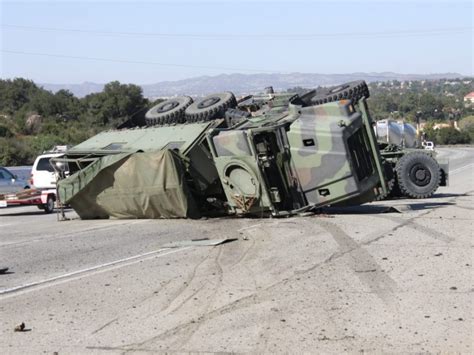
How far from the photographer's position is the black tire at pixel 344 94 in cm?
1994

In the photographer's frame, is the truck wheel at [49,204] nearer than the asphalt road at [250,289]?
No

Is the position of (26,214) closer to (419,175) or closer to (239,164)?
(239,164)

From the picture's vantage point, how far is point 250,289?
9.84 metres

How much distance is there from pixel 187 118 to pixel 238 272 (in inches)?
402

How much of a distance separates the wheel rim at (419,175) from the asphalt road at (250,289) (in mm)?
6562

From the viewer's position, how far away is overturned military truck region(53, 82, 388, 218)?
17.0 m

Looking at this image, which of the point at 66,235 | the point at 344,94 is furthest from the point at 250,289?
the point at 344,94

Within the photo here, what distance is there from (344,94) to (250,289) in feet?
36.6

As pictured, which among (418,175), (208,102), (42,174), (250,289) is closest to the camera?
(250,289)

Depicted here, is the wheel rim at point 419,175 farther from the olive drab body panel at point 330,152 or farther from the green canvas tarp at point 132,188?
the green canvas tarp at point 132,188

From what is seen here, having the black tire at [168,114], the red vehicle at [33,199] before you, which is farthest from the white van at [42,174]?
the black tire at [168,114]

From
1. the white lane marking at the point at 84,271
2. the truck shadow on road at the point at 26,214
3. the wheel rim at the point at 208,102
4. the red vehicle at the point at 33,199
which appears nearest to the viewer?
the white lane marking at the point at 84,271

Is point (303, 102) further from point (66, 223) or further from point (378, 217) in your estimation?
point (66, 223)

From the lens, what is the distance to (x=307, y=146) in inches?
669
